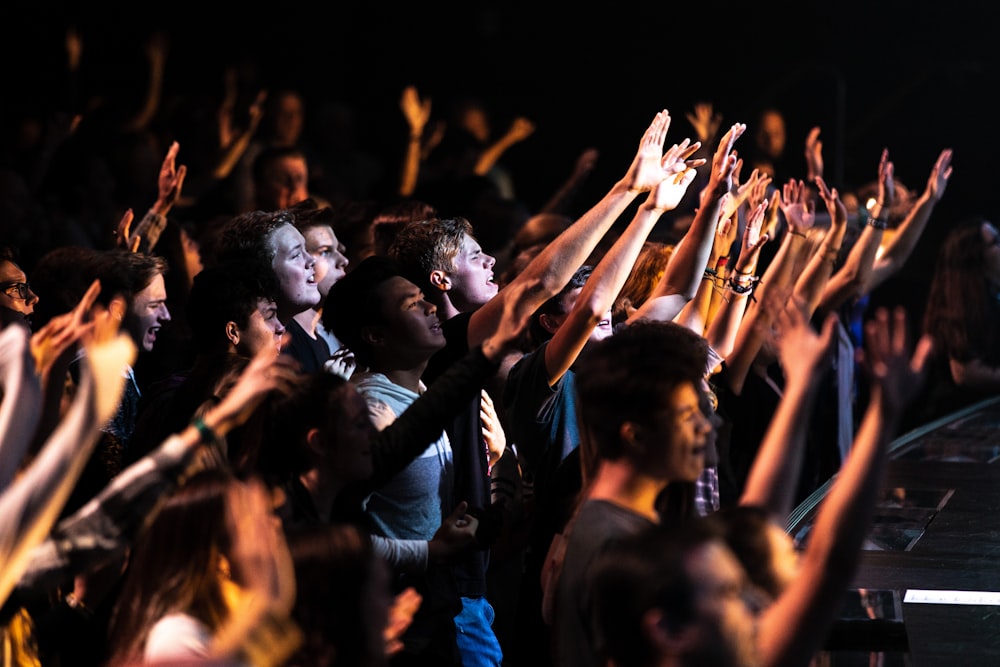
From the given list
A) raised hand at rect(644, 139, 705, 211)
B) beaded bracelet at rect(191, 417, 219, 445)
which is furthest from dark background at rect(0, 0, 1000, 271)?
beaded bracelet at rect(191, 417, 219, 445)

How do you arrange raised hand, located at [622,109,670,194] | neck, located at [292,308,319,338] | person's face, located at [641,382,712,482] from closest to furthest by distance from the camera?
person's face, located at [641,382,712,482], raised hand, located at [622,109,670,194], neck, located at [292,308,319,338]

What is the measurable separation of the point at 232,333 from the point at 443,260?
2.40 feet

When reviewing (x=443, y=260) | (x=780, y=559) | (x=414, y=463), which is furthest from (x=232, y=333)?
(x=780, y=559)

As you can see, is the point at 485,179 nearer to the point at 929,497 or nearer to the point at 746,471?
the point at 746,471

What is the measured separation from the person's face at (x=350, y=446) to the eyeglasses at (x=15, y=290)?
1525 mm

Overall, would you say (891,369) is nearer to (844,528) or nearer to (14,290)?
(844,528)

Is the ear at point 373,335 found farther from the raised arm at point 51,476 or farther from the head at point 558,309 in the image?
the raised arm at point 51,476

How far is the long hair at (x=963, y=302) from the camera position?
6.92 meters

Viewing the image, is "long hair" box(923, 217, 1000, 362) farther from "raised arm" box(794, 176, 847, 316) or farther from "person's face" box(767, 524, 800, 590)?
"person's face" box(767, 524, 800, 590)

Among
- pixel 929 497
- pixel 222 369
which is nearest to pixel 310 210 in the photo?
pixel 222 369

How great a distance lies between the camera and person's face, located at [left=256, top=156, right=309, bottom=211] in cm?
639

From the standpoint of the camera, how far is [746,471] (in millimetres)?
4902

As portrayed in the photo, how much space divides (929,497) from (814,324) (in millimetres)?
1079

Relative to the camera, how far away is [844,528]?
88.0 inches
